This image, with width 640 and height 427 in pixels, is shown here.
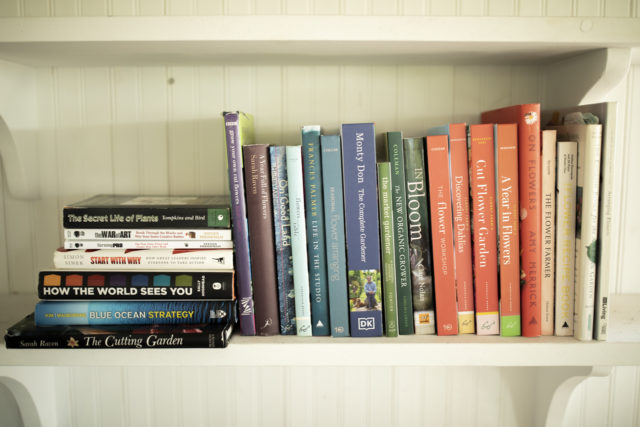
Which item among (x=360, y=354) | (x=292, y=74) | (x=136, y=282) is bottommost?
(x=360, y=354)

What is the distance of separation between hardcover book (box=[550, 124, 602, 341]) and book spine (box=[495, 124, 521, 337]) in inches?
3.3

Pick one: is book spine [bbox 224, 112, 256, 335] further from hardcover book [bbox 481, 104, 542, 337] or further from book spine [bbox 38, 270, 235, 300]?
hardcover book [bbox 481, 104, 542, 337]

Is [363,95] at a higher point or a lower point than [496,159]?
higher

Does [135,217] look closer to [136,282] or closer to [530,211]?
[136,282]

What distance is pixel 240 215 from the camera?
67 centimetres

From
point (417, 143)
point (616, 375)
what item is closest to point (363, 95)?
point (417, 143)

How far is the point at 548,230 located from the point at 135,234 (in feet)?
1.99

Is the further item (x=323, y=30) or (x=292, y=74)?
(x=292, y=74)

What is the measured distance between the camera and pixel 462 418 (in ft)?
3.03

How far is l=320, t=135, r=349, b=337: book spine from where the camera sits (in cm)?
66

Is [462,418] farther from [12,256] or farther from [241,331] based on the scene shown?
[12,256]

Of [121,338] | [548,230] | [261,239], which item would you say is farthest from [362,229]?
[121,338]

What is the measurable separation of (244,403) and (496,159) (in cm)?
67

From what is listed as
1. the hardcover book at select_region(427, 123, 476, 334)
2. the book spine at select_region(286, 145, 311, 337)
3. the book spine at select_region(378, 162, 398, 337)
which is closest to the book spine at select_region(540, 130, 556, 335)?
the hardcover book at select_region(427, 123, 476, 334)
